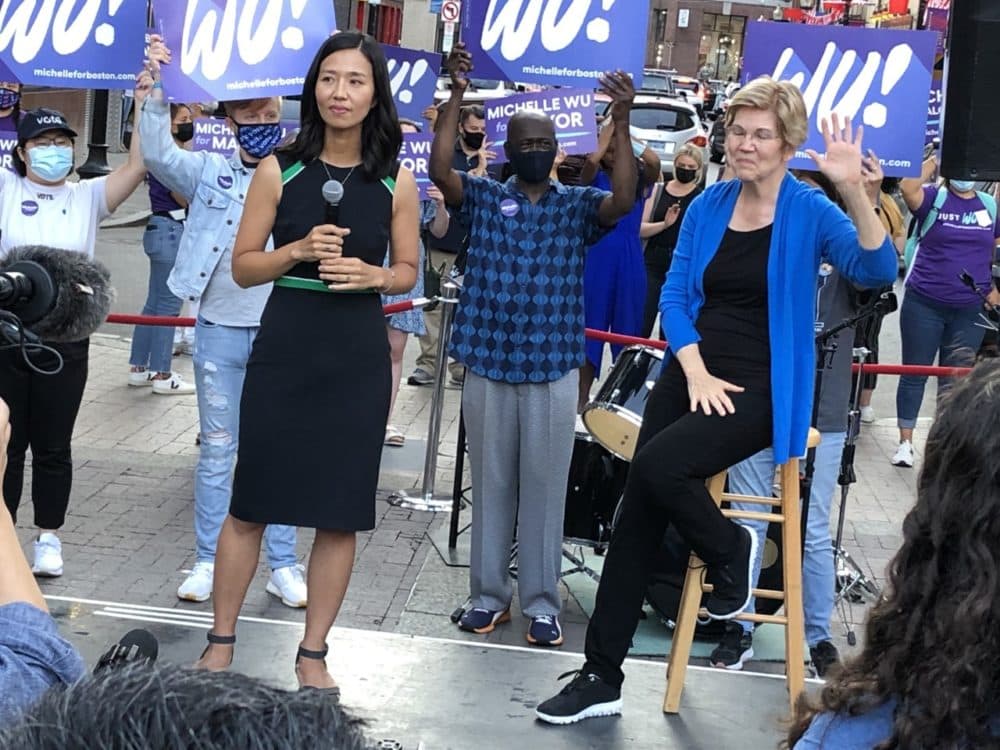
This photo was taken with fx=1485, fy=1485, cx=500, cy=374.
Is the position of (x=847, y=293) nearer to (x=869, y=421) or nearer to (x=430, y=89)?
(x=430, y=89)

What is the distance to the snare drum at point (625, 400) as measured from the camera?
5.62m

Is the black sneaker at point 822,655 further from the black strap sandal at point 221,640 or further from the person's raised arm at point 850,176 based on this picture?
the black strap sandal at point 221,640

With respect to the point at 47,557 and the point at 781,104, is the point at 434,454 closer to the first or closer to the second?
the point at 47,557

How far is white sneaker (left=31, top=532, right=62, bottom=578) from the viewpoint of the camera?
595cm

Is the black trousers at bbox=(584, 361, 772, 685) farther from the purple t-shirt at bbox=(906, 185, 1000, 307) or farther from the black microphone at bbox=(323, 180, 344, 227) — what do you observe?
the purple t-shirt at bbox=(906, 185, 1000, 307)

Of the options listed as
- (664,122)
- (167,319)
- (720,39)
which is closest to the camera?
(167,319)

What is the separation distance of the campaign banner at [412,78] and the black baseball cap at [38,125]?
2.46 metres

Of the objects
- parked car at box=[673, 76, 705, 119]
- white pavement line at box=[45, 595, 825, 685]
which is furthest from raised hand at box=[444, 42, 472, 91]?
parked car at box=[673, 76, 705, 119]

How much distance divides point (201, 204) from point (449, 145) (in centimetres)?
96

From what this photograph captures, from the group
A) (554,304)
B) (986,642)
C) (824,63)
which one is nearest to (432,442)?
(554,304)

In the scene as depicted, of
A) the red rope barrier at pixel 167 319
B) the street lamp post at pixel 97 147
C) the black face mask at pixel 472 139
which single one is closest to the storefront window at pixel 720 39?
the street lamp post at pixel 97 147

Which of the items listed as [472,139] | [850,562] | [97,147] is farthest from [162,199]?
[97,147]

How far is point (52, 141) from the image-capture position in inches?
232

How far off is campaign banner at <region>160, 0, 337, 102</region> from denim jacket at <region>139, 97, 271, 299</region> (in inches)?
9.0
